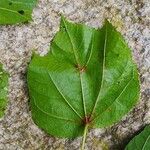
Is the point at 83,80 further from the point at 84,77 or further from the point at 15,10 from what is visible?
the point at 15,10

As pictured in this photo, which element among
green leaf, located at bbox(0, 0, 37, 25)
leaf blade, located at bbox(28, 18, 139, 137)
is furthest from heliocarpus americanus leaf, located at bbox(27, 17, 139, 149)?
green leaf, located at bbox(0, 0, 37, 25)

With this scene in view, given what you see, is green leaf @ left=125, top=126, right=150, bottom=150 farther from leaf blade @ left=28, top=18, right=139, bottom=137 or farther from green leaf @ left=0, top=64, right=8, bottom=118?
green leaf @ left=0, top=64, right=8, bottom=118

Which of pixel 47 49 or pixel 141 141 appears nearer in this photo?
pixel 141 141

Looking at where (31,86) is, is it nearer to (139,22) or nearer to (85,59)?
(85,59)

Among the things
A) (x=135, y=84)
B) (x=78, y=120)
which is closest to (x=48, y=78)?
(x=78, y=120)

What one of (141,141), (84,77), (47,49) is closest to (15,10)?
(47,49)

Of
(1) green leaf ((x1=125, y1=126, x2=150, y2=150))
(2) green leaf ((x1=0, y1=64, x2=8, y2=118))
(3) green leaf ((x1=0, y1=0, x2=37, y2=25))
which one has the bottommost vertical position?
(2) green leaf ((x1=0, y1=64, x2=8, y2=118))
